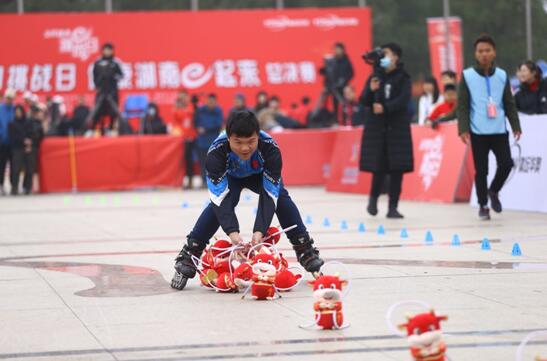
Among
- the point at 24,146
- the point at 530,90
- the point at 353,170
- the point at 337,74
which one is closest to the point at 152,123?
the point at 24,146

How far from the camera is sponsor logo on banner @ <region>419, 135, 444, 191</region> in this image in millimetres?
16625

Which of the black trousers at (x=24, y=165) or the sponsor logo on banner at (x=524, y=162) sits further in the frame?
the black trousers at (x=24, y=165)

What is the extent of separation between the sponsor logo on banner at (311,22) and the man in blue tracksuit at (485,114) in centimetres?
2023

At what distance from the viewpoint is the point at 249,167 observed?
7.88m

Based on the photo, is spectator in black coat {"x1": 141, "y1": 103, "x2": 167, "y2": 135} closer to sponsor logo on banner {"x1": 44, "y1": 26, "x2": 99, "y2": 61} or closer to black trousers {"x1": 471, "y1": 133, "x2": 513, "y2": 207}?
sponsor logo on banner {"x1": 44, "y1": 26, "x2": 99, "y2": 61}

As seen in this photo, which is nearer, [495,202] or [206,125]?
[495,202]

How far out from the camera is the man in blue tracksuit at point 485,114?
1268cm

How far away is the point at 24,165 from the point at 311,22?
12.8 metres

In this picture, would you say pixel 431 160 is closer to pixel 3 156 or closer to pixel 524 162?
pixel 524 162

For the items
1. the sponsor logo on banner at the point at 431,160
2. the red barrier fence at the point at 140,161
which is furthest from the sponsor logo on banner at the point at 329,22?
the sponsor logo on banner at the point at 431,160

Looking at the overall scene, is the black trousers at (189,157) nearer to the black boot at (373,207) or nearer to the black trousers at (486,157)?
the black boot at (373,207)

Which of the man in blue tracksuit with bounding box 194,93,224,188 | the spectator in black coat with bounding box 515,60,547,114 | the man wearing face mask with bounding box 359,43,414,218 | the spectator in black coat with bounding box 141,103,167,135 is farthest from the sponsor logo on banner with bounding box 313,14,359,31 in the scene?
the man wearing face mask with bounding box 359,43,414,218

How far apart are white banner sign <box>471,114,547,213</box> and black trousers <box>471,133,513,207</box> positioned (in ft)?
3.83

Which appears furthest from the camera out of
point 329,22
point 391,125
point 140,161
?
point 329,22
